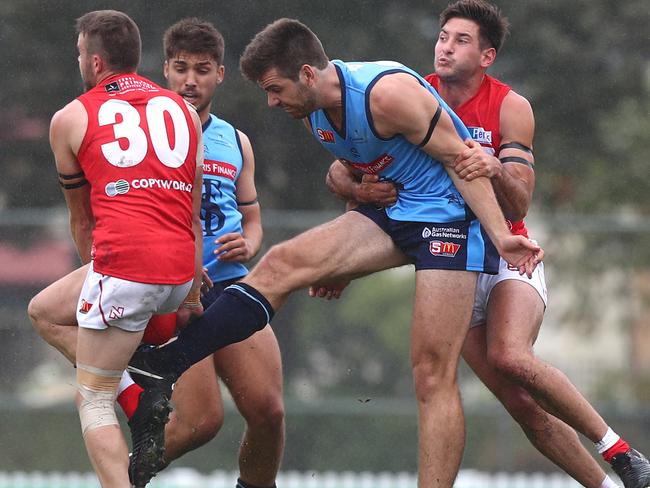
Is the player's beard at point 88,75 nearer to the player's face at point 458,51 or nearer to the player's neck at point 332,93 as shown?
the player's neck at point 332,93

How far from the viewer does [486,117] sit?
553 cm

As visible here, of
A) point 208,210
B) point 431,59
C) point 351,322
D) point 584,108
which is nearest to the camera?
point 208,210

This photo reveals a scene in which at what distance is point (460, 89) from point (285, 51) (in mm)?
970

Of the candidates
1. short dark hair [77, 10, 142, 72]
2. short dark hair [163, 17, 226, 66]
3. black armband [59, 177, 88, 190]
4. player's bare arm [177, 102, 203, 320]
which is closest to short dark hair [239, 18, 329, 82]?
player's bare arm [177, 102, 203, 320]

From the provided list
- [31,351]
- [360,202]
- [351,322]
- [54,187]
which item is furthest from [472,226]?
[54,187]

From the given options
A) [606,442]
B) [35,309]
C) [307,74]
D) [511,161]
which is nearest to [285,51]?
[307,74]

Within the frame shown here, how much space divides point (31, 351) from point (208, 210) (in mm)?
5979

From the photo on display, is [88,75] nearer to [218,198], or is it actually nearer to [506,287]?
[218,198]

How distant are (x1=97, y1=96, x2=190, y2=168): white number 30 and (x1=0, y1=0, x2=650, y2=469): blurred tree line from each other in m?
6.25

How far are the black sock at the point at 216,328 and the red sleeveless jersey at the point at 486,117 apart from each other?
1.18 meters

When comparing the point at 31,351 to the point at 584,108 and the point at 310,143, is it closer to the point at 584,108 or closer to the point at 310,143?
the point at 310,143

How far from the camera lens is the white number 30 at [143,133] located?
4.73 meters

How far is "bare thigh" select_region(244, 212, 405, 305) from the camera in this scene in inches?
200

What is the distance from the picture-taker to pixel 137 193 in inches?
187
